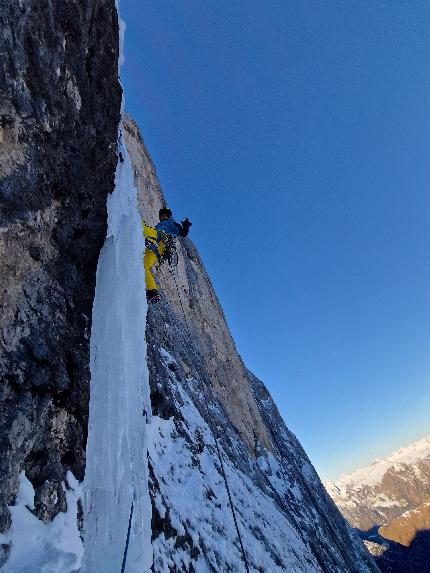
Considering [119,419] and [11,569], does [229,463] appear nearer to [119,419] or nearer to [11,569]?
[119,419]

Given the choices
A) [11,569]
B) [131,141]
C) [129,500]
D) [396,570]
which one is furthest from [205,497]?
[396,570]

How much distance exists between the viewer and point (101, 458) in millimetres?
3590

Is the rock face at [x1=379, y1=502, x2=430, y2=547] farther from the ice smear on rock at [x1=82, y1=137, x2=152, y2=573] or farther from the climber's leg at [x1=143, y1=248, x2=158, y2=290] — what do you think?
the ice smear on rock at [x1=82, y1=137, x2=152, y2=573]

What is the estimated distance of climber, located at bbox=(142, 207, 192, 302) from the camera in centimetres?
753

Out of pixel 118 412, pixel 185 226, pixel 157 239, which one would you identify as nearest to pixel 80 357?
pixel 118 412

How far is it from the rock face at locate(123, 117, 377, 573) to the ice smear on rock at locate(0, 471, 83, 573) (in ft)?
4.37

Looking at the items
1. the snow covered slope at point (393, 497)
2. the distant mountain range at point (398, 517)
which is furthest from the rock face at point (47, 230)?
the snow covered slope at point (393, 497)

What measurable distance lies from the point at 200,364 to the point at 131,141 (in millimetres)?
8583

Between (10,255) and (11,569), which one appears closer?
(11,569)

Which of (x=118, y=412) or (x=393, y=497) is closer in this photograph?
(x=118, y=412)

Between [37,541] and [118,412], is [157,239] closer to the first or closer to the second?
[118,412]

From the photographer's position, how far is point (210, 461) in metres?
7.11

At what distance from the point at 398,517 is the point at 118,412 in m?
91.1

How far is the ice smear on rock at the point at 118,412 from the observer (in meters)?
3.29
